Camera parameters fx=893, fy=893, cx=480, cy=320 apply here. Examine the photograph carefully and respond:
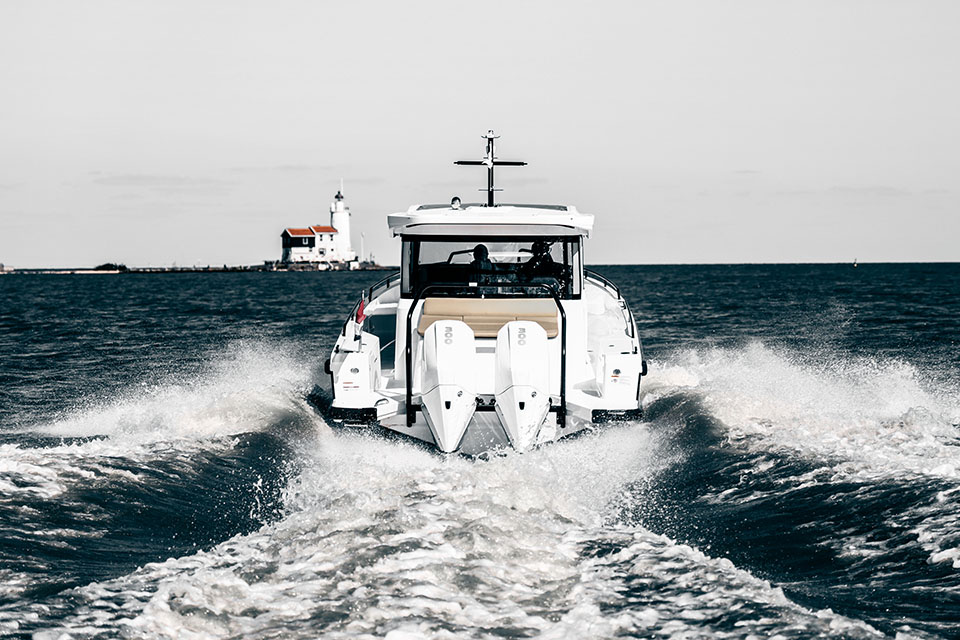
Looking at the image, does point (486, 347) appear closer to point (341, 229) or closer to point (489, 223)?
point (489, 223)

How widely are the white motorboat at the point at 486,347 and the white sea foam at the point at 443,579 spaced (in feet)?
4.78

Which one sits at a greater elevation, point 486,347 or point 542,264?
point 542,264

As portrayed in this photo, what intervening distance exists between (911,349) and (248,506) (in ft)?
61.5

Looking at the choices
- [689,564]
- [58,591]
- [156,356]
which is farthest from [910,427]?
[156,356]

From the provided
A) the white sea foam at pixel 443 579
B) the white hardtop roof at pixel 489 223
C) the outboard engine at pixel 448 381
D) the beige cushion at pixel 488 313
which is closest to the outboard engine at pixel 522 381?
the outboard engine at pixel 448 381

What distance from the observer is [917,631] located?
14.9 feet

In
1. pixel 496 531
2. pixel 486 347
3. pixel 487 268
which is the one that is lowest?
pixel 496 531

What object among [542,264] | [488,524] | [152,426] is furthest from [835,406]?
[152,426]

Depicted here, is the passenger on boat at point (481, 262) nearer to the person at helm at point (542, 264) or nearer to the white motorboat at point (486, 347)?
the white motorboat at point (486, 347)

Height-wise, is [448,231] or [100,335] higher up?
[448,231]

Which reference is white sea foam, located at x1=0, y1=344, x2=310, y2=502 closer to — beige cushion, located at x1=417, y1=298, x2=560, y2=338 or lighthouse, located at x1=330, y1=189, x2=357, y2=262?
beige cushion, located at x1=417, y1=298, x2=560, y2=338

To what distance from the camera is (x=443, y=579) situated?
5.11 m

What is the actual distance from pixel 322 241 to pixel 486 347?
376ft

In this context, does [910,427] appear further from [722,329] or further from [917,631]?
[722,329]
